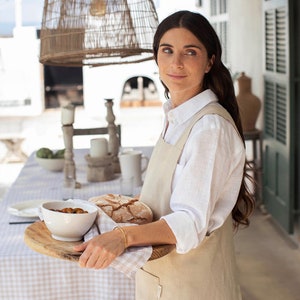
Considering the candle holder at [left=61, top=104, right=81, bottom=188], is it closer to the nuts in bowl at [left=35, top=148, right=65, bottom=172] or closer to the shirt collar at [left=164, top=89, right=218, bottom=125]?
the nuts in bowl at [left=35, top=148, right=65, bottom=172]

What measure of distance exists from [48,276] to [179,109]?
3.03ft

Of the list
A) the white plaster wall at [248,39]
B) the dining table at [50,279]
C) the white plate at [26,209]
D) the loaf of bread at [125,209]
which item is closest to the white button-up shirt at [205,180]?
the loaf of bread at [125,209]

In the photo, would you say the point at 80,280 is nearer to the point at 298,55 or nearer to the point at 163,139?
Result: the point at 163,139

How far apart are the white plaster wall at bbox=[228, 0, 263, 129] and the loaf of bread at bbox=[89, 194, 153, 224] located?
171 inches

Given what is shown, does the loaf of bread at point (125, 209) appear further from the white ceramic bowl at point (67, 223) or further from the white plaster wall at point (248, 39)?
the white plaster wall at point (248, 39)

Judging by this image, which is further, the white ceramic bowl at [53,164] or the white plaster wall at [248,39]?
the white plaster wall at [248,39]

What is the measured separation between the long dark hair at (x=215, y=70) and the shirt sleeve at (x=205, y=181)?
10 centimetres

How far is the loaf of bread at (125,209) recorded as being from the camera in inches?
67.4

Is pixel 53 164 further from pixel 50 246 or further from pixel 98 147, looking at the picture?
pixel 50 246

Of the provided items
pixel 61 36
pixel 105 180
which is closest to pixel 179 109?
pixel 61 36

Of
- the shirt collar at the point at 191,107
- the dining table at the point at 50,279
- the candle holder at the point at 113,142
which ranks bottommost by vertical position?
the dining table at the point at 50,279

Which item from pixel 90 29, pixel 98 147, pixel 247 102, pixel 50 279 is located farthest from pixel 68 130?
pixel 247 102

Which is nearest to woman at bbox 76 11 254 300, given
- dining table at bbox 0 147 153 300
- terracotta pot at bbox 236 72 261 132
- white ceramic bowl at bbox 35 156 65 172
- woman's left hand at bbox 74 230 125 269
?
woman's left hand at bbox 74 230 125 269

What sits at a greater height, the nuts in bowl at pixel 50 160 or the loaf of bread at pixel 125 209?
the loaf of bread at pixel 125 209
